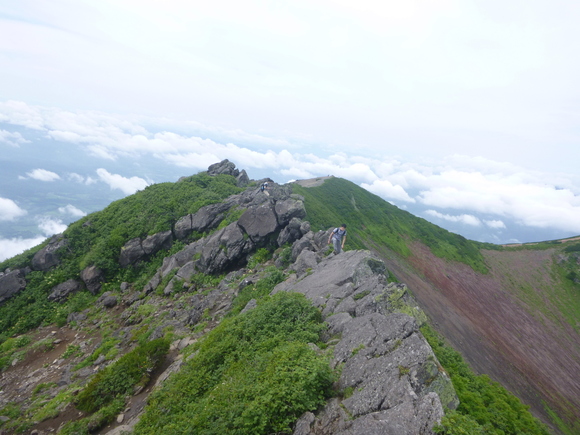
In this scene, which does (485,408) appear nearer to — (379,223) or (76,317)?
(76,317)

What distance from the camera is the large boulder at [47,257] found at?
1046 inches

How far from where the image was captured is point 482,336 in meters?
37.0

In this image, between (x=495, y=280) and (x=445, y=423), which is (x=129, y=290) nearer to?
(x=445, y=423)

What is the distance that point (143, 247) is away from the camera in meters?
27.9

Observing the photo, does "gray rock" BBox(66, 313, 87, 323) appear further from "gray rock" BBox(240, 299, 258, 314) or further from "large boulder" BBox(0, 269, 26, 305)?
"gray rock" BBox(240, 299, 258, 314)

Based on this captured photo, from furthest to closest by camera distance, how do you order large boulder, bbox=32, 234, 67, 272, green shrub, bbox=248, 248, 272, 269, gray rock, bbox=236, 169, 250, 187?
1. gray rock, bbox=236, 169, 250, 187
2. large boulder, bbox=32, 234, 67, 272
3. green shrub, bbox=248, 248, 272, 269

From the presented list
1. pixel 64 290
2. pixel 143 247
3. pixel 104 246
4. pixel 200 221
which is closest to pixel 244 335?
pixel 200 221

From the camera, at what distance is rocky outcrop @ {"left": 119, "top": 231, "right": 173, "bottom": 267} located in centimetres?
2723

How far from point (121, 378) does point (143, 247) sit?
56.8ft

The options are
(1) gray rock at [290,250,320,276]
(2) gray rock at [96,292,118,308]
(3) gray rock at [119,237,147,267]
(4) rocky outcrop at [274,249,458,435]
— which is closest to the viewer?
(4) rocky outcrop at [274,249,458,435]

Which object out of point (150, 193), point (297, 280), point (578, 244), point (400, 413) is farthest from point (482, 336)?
point (578, 244)

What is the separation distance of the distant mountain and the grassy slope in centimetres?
45

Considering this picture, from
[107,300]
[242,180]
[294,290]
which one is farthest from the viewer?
[242,180]

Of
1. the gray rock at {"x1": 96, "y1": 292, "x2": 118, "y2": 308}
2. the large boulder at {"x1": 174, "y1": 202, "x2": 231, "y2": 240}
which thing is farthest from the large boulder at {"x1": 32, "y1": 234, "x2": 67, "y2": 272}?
the large boulder at {"x1": 174, "y1": 202, "x2": 231, "y2": 240}
